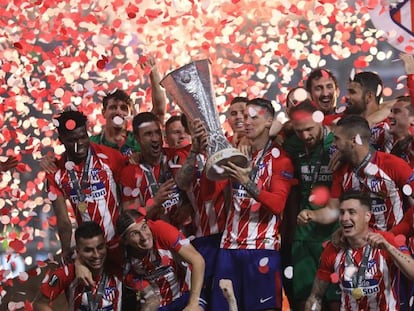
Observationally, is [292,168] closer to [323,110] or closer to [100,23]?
[323,110]

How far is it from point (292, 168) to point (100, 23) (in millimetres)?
2652

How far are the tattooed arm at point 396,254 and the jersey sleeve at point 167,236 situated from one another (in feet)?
3.40

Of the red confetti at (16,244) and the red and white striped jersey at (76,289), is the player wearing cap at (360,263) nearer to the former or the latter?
the red and white striped jersey at (76,289)

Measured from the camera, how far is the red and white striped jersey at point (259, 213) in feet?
20.9

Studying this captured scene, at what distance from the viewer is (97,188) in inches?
261

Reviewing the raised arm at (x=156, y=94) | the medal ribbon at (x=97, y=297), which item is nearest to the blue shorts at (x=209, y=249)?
the medal ribbon at (x=97, y=297)

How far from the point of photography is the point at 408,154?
636 centimetres

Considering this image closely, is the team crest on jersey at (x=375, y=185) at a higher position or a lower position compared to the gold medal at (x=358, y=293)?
higher

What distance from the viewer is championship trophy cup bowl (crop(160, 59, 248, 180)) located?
615 centimetres

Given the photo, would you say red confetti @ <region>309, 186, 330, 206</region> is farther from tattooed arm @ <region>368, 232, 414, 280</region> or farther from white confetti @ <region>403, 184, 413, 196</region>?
tattooed arm @ <region>368, 232, 414, 280</region>

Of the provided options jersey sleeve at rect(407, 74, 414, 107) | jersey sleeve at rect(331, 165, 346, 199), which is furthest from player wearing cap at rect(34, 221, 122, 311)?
jersey sleeve at rect(407, 74, 414, 107)

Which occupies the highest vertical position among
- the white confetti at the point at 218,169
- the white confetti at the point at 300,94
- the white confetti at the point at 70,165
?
the white confetti at the point at 300,94

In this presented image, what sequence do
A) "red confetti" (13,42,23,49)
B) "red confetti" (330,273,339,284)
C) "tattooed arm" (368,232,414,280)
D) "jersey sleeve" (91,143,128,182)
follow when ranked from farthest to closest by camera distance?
"red confetti" (13,42,23,49) < "jersey sleeve" (91,143,128,182) < "red confetti" (330,273,339,284) < "tattooed arm" (368,232,414,280)

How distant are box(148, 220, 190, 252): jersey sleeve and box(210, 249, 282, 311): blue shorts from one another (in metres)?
0.31
